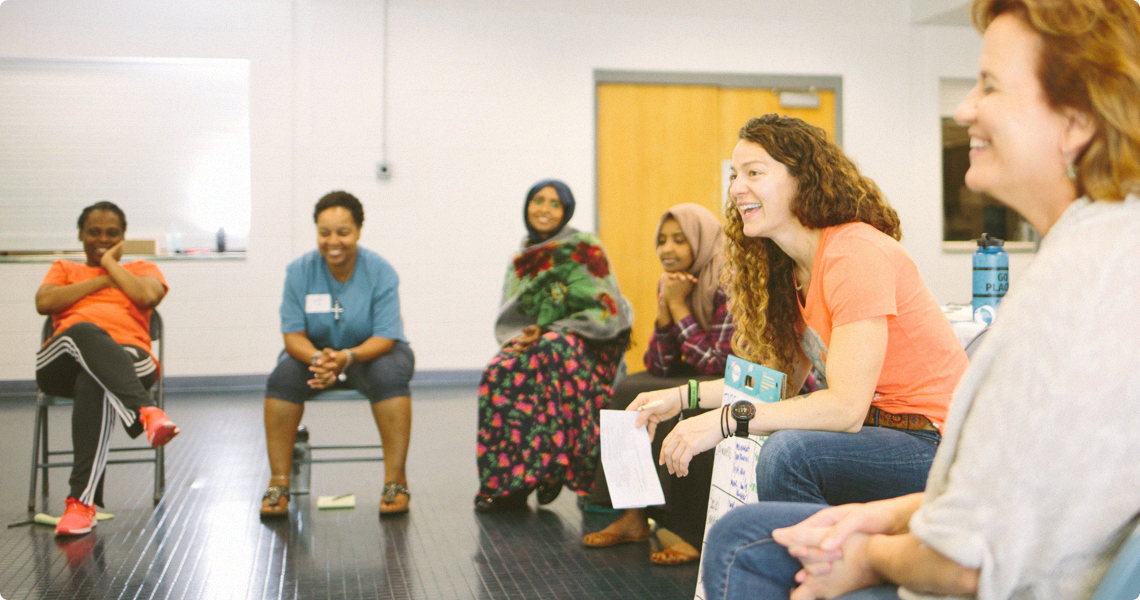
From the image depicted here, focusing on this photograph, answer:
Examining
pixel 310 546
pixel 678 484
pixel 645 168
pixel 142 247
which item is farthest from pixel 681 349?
pixel 142 247

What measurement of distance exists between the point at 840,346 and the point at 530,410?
5.77 ft

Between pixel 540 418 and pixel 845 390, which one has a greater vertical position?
pixel 845 390

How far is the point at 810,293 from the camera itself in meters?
1.50

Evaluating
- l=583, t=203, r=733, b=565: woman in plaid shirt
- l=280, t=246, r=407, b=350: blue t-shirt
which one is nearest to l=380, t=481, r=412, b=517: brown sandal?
l=280, t=246, r=407, b=350: blue t-shirt

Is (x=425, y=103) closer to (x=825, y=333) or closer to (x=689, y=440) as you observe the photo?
(x=825, y=333)

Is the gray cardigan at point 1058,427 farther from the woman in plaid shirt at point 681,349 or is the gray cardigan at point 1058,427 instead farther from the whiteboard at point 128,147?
the whiteboard at point 128,147

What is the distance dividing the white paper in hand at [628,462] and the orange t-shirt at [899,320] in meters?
0.39

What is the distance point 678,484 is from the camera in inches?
92.0

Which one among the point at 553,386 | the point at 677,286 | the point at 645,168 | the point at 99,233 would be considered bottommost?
the point at 553,386

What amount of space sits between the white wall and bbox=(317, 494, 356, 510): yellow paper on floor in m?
3.00

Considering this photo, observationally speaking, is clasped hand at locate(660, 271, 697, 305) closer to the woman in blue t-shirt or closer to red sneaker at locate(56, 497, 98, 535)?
the woman in blue t-shirt

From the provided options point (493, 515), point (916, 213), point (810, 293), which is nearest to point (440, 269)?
point (493, 515)

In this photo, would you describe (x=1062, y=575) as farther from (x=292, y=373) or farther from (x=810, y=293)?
(x=292, y=373)

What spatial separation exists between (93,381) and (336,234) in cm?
95
